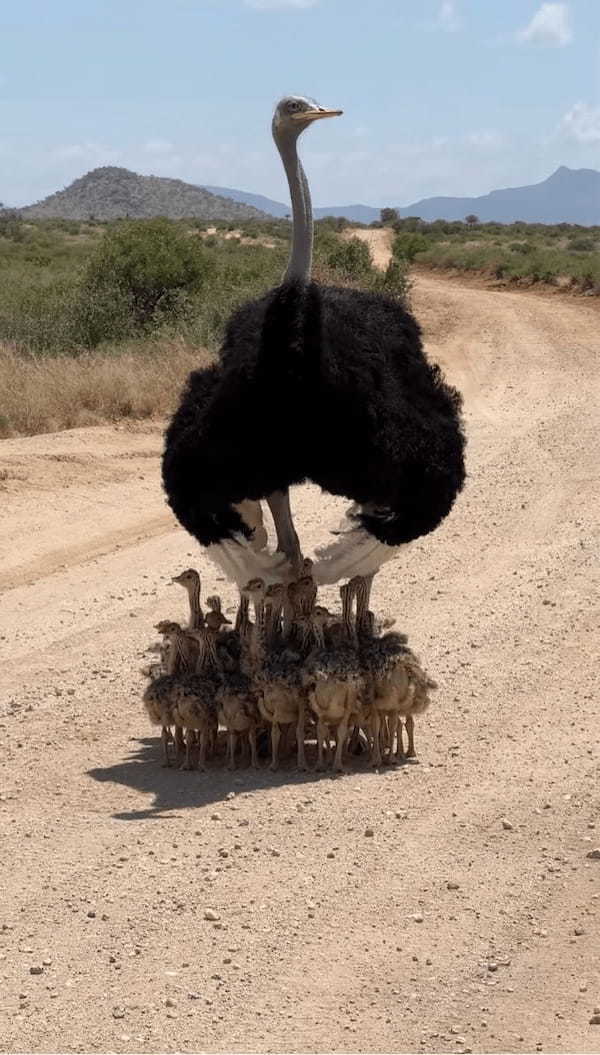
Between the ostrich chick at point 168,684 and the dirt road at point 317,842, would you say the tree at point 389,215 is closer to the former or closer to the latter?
the dirt road at point 317,842

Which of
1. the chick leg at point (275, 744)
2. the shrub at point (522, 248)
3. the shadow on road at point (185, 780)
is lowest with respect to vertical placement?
the shadow on road at point (185, 780)

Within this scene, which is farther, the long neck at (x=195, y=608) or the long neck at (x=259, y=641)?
the long neck at (x=195, y=608)

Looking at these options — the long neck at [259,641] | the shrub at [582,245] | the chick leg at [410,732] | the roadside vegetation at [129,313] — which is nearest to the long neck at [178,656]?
the long neck at [259,641]

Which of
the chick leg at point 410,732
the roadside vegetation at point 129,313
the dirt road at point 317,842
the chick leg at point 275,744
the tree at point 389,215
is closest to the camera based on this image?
the dirt road at point 317,842

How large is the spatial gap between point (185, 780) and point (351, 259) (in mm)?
23737

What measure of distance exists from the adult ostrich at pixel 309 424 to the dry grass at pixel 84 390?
32.9ft

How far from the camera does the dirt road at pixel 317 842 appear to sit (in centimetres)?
596

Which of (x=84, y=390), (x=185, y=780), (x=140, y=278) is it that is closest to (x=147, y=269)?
(x=140, y=278)

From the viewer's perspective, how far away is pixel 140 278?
26.8 metres

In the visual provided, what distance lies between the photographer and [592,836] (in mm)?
7676

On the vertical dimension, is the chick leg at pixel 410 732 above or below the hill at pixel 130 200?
below

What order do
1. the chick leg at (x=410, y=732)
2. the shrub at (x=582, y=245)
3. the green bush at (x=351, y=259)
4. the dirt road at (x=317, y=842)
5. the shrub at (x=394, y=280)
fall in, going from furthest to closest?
the shrub at (x=582, y=245) < the green bush at (x=351, y=259) < the shrub at (x=394, y=280) < the chick leg at (x=410, y=732) < the dirt road at (x=317, y=842)

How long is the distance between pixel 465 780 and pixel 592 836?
3.43 feet

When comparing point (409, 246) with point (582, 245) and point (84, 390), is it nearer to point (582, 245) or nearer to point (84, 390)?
point (582, 245)
